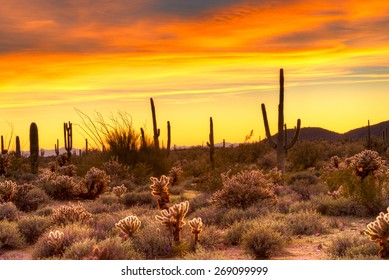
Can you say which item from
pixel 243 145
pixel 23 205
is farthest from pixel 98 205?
pixel 243 145

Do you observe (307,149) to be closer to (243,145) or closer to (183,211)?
(243,145)

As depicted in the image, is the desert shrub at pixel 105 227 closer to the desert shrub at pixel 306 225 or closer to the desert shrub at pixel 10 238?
the desert shrub at pixel 10 238

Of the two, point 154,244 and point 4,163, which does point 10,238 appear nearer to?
point 154,244

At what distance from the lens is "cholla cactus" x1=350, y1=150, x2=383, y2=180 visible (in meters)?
11.8

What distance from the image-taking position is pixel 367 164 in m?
12.0

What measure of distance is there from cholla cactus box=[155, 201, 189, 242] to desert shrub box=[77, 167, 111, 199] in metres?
8.37

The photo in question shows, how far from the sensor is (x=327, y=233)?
1017 cm

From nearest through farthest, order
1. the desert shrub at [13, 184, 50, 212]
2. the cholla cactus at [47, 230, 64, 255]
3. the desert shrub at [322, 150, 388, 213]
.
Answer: the cholla cactus at [47, 230, 64, 255] < the desert shrub at [322, 150, 388, 213] < the desert shrub at [13, 184, 50, 212]

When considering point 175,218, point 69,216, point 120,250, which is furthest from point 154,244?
point 69,216

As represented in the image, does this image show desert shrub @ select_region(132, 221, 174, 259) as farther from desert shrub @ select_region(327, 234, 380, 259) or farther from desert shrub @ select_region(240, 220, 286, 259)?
desert shrub @ select_region(327, 234, 380, 259)

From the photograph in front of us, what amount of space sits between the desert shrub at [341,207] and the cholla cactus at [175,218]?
4.57m

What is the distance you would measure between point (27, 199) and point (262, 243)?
326 inches

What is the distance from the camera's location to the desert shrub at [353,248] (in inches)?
304

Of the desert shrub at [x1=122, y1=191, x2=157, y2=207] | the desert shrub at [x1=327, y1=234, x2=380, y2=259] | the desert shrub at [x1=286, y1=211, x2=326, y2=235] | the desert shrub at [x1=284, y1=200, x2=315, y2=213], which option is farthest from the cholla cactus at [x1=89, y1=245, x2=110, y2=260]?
the desert shrub at [x1=122, y1=191, x2=157, y2=207]
